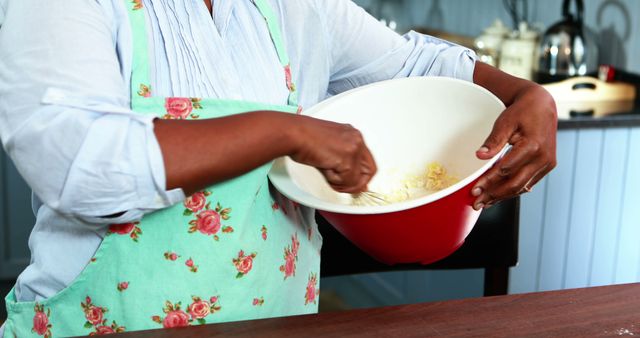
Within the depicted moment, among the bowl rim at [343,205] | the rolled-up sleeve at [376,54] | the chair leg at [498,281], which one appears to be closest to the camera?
the bowl rim at [343,205]

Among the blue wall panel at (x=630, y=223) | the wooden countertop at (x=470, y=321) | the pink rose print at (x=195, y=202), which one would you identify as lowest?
the blue wall panel at (x=630, y=223)

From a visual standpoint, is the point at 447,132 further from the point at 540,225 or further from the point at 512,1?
the point at 512,1

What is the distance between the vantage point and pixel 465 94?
1254mm

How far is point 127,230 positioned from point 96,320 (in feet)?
0.42

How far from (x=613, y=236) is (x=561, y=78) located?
56 cm

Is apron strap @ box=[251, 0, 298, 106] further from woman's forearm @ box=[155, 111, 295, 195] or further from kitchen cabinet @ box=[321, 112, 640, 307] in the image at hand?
kitchen cabinet @ box=[321, 112, 640, 307]

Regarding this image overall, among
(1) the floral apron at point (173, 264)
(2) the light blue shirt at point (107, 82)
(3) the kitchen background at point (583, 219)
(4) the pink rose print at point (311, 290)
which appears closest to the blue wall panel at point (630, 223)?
(3) the kitchen background at point (583, 219)

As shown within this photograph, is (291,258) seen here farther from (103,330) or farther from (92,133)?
(92,133)

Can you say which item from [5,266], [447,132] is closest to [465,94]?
[447,132]

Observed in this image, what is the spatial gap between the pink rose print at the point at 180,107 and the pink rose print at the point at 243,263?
0.19 metres

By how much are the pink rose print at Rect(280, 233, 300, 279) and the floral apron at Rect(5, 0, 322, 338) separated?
5 centimetres

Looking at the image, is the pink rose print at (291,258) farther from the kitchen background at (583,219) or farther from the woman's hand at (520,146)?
the kitchen background at (583,219)

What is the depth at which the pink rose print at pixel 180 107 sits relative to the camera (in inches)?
40.7

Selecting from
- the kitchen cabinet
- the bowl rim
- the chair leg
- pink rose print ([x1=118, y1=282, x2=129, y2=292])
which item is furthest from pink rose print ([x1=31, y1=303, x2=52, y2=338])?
the kitchen cabinet
